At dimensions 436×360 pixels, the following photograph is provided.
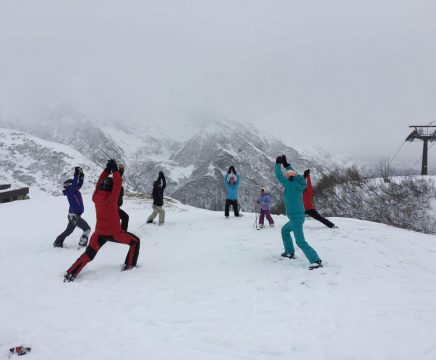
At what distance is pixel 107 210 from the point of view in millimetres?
7961

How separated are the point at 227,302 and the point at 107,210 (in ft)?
12.1

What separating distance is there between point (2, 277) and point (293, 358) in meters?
7.17

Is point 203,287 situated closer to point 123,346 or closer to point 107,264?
point 123,346

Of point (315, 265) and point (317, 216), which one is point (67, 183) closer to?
point (315, 265)

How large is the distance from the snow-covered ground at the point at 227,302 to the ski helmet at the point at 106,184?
215 centimetres

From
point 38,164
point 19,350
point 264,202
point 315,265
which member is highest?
point 38,164

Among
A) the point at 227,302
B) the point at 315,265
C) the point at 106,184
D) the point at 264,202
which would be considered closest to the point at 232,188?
the point at 264,202

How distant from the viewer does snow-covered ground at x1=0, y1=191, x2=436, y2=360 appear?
4.80 m

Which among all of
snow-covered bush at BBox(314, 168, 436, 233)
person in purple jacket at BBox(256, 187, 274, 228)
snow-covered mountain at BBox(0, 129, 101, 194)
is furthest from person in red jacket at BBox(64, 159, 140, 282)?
snow-covered mountain at BBox(0, 129, 101, 194)

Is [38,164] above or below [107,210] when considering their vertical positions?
above

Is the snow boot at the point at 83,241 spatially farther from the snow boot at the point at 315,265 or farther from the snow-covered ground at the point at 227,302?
the snow boot at the point at 315,265

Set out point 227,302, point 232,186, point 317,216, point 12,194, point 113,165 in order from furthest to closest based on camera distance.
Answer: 1. point 12,194
2. point 232,186
3. point 317,216
4. point 113,165
5. point 227,302

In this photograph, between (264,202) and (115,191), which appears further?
(264,202)

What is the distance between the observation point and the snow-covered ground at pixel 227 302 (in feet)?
15.7
